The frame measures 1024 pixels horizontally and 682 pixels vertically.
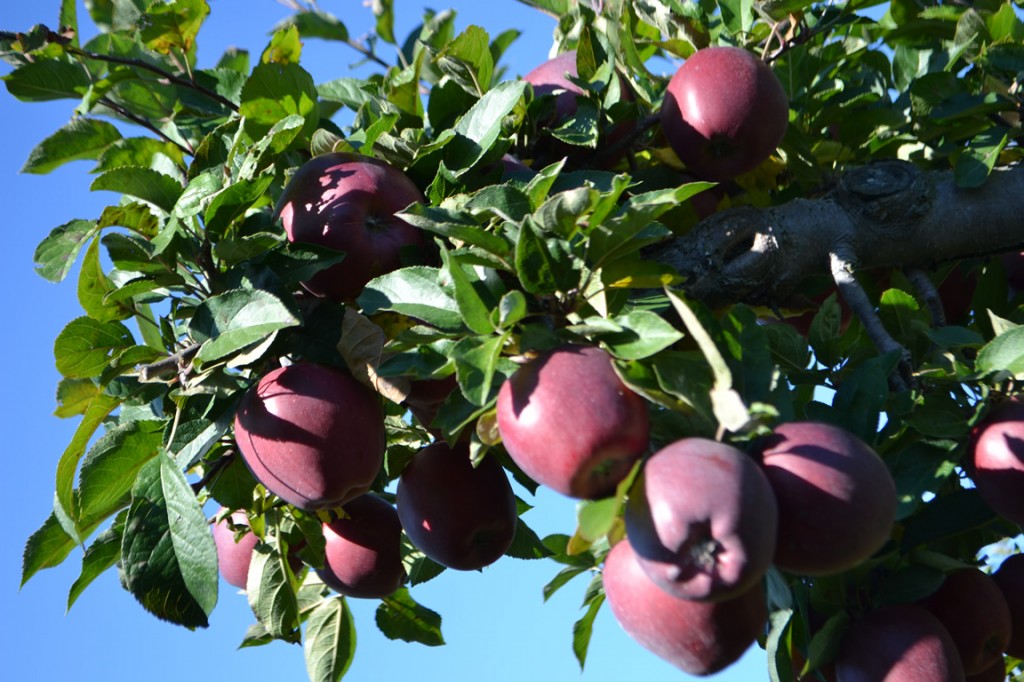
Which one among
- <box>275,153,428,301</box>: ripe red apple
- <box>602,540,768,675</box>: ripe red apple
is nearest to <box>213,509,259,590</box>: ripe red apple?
<box>275,153,428,301</box>: ripe red apple

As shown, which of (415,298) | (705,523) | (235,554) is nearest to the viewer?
(705,523)

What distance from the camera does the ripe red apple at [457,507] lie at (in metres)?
1.37

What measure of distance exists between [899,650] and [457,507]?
0.59 m

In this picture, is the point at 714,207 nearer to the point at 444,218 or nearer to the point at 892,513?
the point at 444,218

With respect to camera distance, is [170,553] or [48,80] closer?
[170,553]

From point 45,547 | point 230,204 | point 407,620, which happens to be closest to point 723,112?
point 230,204

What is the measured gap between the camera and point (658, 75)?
182 centimetres

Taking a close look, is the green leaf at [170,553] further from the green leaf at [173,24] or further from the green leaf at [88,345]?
the green leaf at [173,24]

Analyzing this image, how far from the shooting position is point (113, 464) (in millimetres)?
1388

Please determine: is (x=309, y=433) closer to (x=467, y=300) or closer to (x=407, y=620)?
(x=467, y=300)

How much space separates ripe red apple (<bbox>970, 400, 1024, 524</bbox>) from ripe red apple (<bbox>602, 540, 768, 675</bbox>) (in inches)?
15.5

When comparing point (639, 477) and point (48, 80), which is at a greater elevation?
point (48, 80)

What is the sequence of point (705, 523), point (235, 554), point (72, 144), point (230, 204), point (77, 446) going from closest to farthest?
1. point (705, 523)
2. point (230, 204)
3. point (77, 446)
4. point (72, 144)
5. point (235, 554)

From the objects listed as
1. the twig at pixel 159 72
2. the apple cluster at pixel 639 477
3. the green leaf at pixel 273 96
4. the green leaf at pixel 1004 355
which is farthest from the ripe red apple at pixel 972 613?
the twig at pixel 159 72
